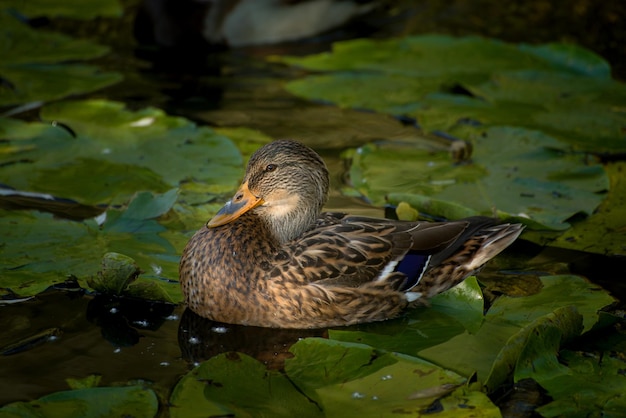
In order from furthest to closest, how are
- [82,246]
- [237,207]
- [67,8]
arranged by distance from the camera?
1. [67,8]
2. [82,246]
3. [237,207]

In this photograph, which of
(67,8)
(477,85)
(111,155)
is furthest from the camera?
(67,8)

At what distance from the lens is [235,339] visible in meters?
4.72

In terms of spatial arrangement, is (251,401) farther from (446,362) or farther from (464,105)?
(464,105)

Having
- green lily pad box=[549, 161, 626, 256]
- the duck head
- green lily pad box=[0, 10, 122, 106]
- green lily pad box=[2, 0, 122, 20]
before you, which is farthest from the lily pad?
green lily pad box=[2, 0, 122, 20]

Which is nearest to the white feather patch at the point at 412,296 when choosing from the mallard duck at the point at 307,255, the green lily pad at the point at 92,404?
the mallard duck at the point at 307,255

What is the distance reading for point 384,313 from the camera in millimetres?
4914

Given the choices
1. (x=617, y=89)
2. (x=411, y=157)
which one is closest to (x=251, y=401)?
(x=411, y=157)

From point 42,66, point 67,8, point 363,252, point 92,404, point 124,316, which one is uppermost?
point 67,8

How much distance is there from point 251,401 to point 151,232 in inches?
70.8

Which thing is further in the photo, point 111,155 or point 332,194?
point 111,155

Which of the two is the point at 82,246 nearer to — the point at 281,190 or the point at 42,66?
the point at 281,190

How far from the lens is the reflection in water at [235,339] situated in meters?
4.57

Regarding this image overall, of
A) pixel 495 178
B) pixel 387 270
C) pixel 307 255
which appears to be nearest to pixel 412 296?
pixel 387 270

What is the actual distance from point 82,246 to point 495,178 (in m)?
2.66
